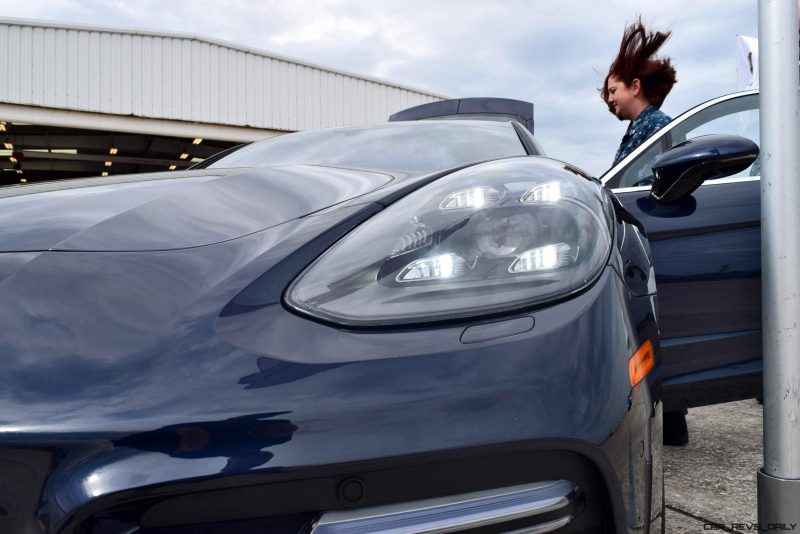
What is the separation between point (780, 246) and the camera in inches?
55.2

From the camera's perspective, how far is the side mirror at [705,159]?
1.54 metres

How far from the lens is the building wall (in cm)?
1353

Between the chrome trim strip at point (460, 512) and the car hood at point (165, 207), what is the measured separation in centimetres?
43

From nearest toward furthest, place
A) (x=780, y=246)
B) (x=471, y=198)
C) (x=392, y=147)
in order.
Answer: (x=471, y=198) < (x=780, y=246) < (x=392, y=147)

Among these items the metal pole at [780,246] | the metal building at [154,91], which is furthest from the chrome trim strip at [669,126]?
the metal building at [154,91]

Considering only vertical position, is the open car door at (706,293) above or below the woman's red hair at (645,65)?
below

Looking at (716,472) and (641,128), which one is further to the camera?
(641,128)

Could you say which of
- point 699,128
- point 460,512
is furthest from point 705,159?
point 460,512

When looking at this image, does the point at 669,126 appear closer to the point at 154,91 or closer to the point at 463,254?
the point at 463,254

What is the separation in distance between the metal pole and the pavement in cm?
47

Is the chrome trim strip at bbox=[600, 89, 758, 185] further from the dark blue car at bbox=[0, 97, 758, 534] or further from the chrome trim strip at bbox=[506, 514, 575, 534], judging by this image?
the chrome trim strip at bbox=[506, 514, 575, 534]

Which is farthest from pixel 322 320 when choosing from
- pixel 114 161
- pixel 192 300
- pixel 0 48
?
pixel 114 161

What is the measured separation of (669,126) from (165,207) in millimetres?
1910

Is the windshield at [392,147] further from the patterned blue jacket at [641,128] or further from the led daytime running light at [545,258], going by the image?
the patterned blue jacket at [641,128]
